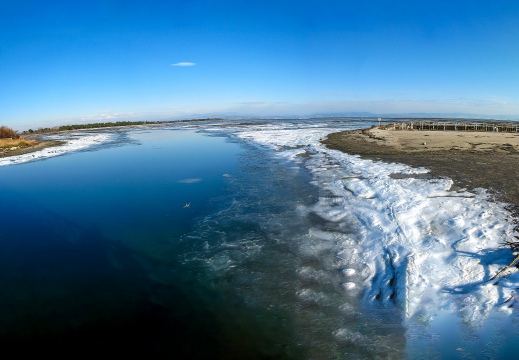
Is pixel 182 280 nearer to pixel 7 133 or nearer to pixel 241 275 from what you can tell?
pixel 241 275

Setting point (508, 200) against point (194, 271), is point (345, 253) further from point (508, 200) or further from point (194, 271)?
point (508, 200)

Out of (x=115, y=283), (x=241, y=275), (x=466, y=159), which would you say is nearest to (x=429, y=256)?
(x=241, y=275)

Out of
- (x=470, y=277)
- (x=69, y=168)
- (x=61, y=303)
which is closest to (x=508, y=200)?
(x=470, y=277)

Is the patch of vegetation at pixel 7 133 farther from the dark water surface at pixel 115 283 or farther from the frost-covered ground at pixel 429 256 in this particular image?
the frost-covered ground at pixel 429 256

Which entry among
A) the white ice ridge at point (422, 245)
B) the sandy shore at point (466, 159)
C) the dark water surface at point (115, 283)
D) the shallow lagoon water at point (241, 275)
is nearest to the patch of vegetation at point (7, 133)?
the dark water surface at point (115, 283)

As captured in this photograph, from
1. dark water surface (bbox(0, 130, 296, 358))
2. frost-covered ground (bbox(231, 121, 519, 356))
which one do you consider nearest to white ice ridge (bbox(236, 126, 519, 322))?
frost-covered ground (bbox(231, 121, 519, 356))

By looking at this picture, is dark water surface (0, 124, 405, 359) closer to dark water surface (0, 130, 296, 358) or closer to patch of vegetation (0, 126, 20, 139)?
dark water surface (0, 130, 296, 358)

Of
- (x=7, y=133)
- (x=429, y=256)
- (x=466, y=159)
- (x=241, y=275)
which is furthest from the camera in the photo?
A: (x=7, y=133)
